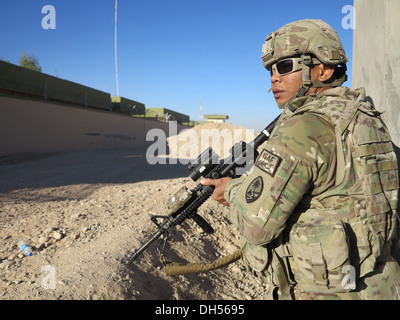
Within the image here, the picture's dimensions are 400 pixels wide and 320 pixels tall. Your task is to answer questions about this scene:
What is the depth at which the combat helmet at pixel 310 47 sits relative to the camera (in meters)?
1.46

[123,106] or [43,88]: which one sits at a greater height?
[123,106]

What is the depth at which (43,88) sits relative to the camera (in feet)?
49.4

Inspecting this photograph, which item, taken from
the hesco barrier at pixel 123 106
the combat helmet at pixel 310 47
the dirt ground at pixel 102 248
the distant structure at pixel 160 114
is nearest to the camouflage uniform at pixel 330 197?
the combat helmet at pixel 310 47

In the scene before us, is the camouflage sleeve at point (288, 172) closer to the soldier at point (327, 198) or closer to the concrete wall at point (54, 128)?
the soldier at point (327, 198)

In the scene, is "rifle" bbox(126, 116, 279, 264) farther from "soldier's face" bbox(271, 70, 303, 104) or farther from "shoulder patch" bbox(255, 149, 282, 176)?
"shoulder patch" bbox(255, 149, 282, 176)

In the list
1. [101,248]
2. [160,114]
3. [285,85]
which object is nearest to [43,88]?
[160,114]

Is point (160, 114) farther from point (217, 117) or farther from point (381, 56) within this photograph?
point (381, 56)

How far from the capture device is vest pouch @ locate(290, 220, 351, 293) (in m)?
1.26

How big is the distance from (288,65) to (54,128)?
13001 millimetres

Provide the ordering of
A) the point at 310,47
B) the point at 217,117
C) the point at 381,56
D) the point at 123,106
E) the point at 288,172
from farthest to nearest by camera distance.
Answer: the point at 217,117, the point at 123,106, the point at 381,56, the point at 310,47, the point at 288,172

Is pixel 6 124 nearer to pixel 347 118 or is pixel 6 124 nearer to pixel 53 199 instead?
pixel 53 199

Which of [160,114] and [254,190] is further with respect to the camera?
[160,114]

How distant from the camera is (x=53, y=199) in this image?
4.93m
